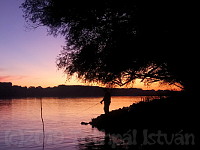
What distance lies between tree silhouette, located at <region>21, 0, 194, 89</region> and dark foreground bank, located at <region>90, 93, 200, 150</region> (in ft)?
4.73

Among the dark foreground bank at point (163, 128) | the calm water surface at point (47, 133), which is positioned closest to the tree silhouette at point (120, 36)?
the dark foreground bank at point (163, 128)

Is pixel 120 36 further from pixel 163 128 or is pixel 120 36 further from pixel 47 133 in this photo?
pixel 47 133

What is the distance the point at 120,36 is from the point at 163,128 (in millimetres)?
5087

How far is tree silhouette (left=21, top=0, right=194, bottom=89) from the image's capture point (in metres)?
10.8

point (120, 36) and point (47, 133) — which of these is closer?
point (120, 36)

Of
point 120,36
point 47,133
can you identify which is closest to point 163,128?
point 120,36

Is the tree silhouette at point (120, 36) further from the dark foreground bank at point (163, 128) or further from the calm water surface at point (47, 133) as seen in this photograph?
the calm water surface at point (47, 133)

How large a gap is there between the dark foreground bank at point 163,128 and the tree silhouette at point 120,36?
4.73ft

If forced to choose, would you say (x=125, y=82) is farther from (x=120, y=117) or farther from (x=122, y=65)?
(x=120, y=117)

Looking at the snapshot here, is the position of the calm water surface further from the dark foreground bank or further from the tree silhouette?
the tree silhouette

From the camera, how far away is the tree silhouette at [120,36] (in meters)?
10.8

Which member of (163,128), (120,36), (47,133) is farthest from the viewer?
(47,133)

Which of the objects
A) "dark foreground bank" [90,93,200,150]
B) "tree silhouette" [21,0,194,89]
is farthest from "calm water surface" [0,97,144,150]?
"tree silhouette" [21,0,194,89]

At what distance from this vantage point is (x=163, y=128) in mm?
13938
